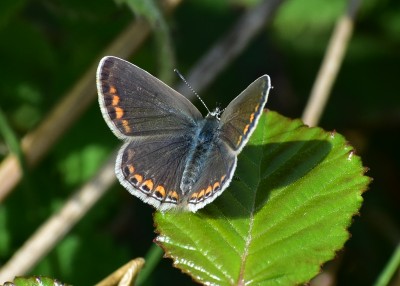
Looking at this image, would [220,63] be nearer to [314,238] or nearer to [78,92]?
[78,92]

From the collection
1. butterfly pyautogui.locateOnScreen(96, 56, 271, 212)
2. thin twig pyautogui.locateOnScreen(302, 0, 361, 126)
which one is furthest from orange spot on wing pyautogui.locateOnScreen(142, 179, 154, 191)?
thin twig pyautogui.locateOnScreen(302, 0, 361, 126)

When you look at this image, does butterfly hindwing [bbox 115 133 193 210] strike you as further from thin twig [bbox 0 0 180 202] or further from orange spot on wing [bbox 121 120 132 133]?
thin twig [bbox 0 0 180 202]

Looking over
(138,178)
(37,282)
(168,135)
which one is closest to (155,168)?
(138,178)

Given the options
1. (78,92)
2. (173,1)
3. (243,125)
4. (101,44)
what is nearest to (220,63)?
(173,1)

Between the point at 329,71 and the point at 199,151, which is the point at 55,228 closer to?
the point at 199,151

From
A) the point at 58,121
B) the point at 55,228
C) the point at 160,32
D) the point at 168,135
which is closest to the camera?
the point at 168,135

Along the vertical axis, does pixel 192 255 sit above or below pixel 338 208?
above

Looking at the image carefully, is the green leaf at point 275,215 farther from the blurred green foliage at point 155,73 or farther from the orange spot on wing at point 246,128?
the blurred green foliage at point 155,73
